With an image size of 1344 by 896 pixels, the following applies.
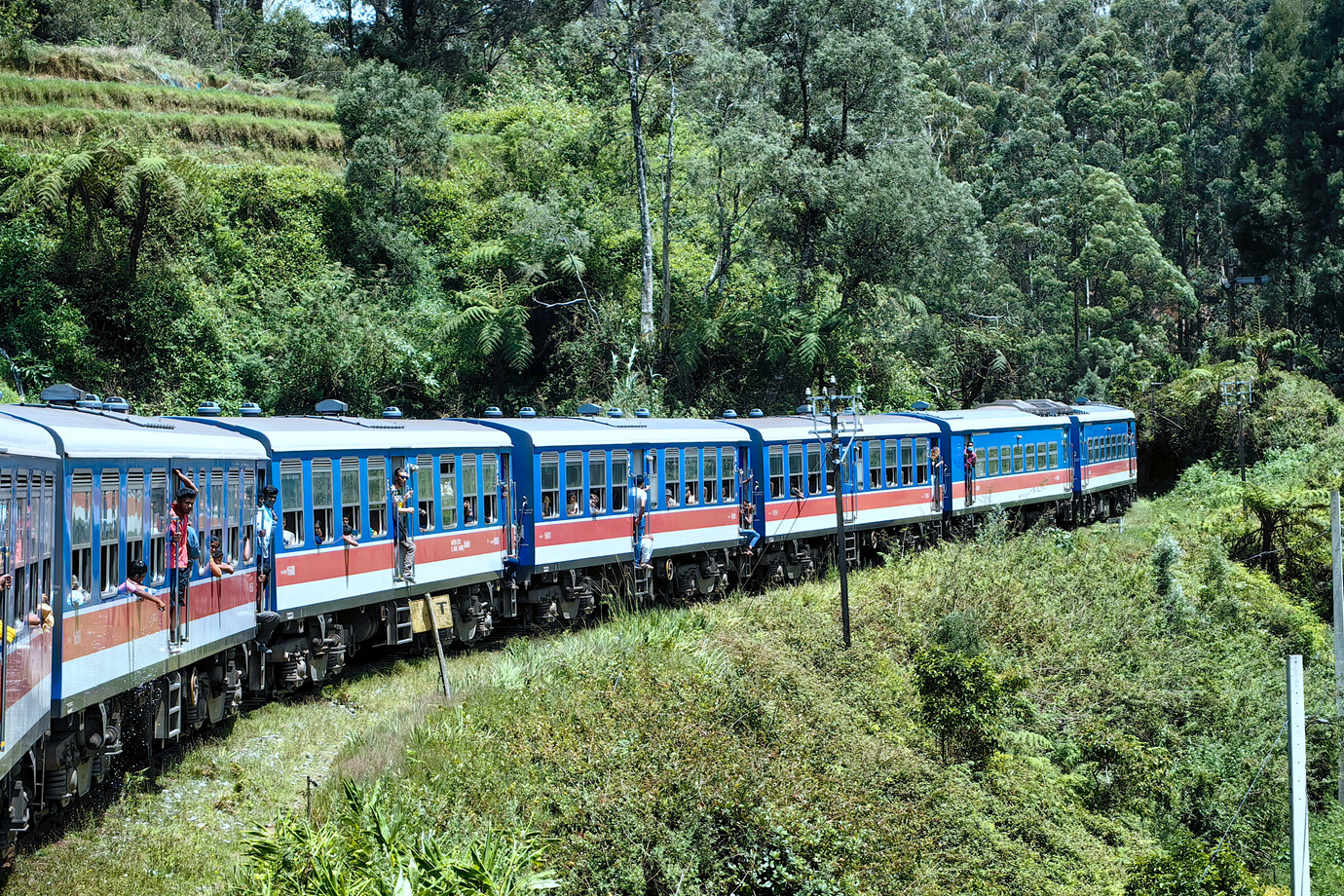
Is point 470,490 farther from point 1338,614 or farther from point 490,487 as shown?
point 1338,614

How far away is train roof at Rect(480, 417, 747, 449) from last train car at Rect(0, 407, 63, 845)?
10366 millimetres

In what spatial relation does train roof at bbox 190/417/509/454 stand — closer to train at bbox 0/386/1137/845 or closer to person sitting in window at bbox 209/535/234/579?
train at bbox 0/386/1137/845

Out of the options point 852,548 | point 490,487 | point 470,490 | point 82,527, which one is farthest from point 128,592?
point 852,548

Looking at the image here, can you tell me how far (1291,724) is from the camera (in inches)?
543

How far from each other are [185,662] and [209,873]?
3098mm

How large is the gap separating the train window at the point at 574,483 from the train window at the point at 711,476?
11.1 ft

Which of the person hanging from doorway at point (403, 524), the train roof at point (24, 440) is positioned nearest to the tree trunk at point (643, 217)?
the person hanging from doorway at point (403, 524)

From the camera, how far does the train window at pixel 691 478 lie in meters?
23.1

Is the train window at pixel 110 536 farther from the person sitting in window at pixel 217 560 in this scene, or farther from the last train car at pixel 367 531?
the last train car at pixel 367 531

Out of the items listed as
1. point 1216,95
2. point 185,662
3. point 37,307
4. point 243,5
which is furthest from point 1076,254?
point 185,662

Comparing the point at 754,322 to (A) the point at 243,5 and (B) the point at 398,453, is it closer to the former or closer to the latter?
(B) the point at 398,453

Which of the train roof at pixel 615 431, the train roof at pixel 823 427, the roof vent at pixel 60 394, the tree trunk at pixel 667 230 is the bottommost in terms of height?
the train roof at pixel 823 427

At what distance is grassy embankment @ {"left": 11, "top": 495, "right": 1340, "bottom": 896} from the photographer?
37.3 ft

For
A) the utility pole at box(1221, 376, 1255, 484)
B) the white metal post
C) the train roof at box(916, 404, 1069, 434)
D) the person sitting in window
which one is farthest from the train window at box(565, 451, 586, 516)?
the utility pole at box(1221, 376, 1255, 484)
